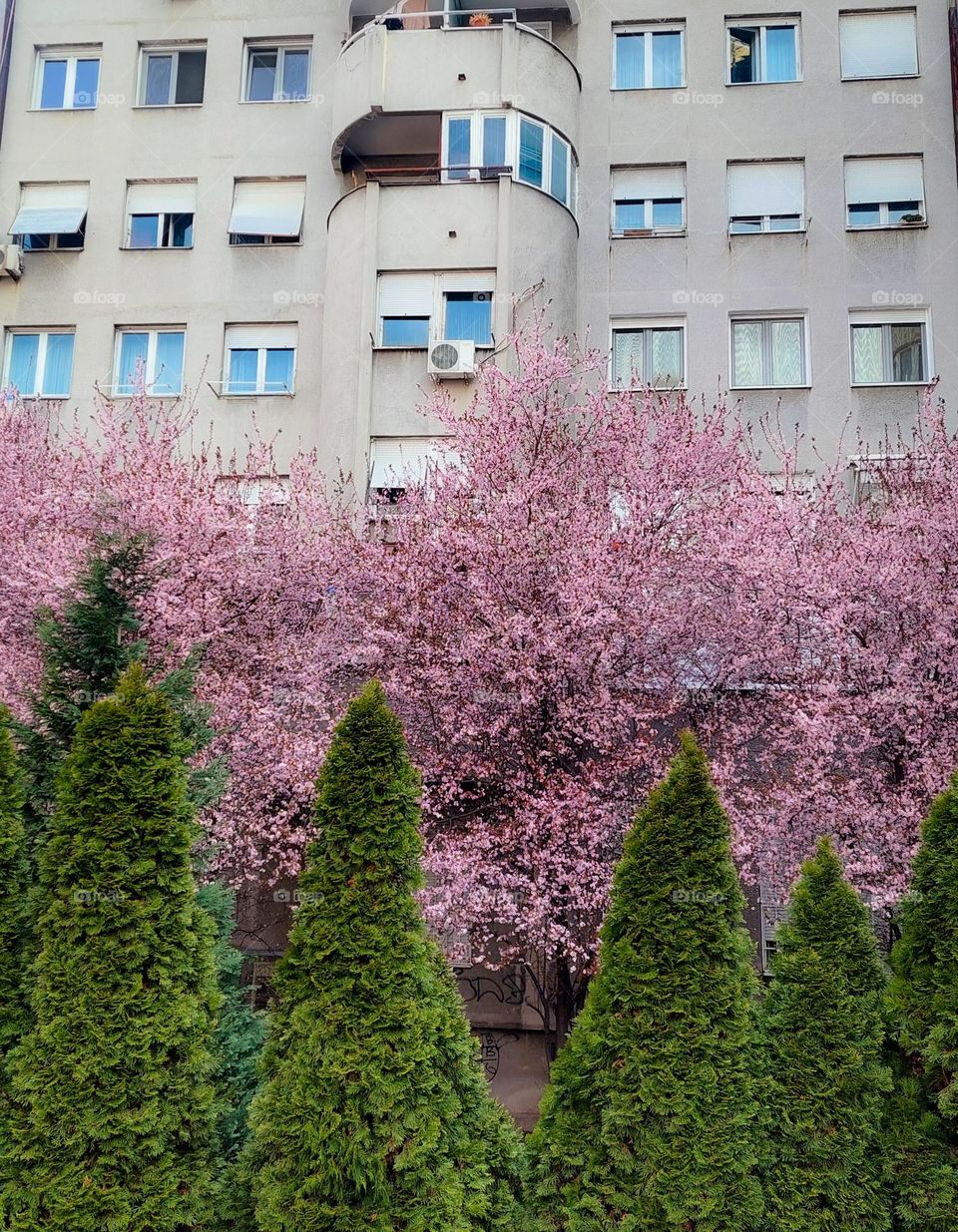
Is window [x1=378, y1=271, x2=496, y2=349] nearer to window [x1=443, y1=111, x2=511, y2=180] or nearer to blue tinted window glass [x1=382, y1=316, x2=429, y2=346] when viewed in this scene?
blue tinted window glass [x1=382, y1=316, x2=429, y2=346]

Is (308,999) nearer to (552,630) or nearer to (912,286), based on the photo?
(552,630)

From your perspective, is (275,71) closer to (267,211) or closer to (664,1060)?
(267,211)

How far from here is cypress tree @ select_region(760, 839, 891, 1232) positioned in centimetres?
696

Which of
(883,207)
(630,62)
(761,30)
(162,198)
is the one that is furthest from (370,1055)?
(761,30)

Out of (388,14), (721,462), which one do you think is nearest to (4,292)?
(388,14)

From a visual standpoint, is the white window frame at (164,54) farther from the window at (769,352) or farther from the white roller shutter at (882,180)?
the white roller shutter at (882,180)

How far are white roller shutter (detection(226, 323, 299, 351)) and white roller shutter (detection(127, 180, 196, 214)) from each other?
256 centimetres

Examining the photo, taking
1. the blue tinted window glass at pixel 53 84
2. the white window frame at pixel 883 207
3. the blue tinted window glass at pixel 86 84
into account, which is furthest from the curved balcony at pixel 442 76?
the blue tinted window glass at pixel 53 84

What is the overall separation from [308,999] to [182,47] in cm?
2008

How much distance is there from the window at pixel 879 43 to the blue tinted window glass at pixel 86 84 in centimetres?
1347

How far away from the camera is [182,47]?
70.8 feet

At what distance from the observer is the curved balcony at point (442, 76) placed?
1919 centimetres

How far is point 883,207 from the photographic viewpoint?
64.5 ft

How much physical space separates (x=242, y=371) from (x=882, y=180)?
1132cm
